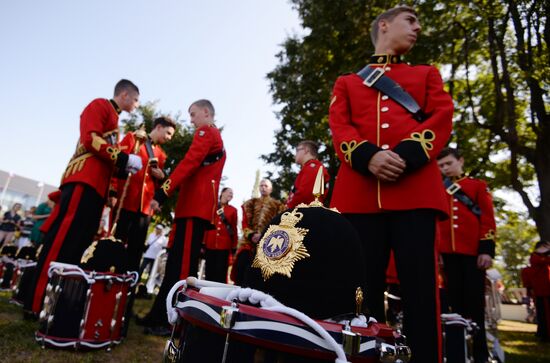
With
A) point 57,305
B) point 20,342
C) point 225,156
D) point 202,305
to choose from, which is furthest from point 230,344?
point 225,156

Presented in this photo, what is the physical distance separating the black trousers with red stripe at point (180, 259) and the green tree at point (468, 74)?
9.32m

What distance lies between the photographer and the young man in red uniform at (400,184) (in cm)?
188

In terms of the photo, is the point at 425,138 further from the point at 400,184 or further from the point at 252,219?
the point at 252,219

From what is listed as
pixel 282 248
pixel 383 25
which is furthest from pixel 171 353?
pixel 383 25

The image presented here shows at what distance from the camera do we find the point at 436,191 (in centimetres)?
205

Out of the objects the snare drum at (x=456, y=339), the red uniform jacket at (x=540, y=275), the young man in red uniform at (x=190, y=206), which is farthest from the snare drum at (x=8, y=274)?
the red uniform jacket at (x=540, y=275)

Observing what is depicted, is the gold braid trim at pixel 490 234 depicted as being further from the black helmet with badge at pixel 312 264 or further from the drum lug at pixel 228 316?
the drum lug at pixel 228 316

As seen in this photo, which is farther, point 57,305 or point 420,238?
point 57,305

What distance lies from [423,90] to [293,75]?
13298mm

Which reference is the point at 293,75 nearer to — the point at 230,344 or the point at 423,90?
the point at 423,90

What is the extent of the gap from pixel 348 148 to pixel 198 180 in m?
2.65

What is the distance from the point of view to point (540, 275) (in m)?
10.2

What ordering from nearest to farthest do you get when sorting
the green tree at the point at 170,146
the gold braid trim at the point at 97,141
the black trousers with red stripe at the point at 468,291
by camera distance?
1. the gold braid trim at the point at 97,141
2. the black trousers with red stripe at the point at 468,291
3. the green tree at the point at 170,146

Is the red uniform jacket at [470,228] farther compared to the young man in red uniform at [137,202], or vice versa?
the young man in red uniform at [137,202]
